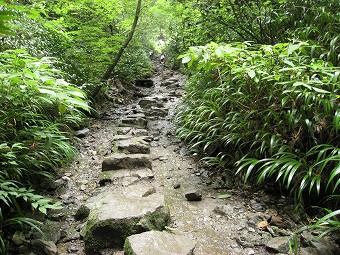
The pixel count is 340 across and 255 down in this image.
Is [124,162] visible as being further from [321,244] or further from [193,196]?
[321,244]

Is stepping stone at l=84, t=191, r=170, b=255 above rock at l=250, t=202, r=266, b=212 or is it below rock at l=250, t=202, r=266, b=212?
above

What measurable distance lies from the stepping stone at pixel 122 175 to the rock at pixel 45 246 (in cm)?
119

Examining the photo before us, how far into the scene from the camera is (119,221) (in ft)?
7.41

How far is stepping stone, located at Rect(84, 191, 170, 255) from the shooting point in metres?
2.22

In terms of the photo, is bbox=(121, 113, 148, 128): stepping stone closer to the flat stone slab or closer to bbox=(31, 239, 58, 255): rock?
the flat stone slab

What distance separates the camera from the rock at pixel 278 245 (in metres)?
2.18

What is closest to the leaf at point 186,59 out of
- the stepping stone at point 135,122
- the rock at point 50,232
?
the rock at point 50,232

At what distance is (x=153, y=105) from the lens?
25.6ft

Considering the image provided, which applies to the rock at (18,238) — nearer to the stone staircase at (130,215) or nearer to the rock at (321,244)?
the stone staircase at (130,215)

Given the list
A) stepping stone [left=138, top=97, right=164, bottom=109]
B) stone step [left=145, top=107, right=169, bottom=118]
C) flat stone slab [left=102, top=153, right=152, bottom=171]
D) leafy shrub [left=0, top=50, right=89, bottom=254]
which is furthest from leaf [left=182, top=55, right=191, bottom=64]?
stepping stone [left=138, top=97, right=164, bottom=109]

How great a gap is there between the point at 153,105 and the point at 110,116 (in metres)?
1.54

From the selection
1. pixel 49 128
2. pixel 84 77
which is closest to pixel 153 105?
pixel 84 77

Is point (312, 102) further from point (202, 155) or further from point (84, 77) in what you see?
point (84, 77)

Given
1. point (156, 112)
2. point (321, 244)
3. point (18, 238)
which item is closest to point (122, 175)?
point (18, 238)
